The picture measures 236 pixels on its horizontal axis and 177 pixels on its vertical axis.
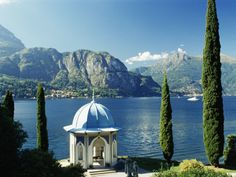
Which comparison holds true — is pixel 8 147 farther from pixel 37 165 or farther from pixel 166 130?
pixel 166 130

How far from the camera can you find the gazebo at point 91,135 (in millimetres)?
26766

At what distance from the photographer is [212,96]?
26375 mm

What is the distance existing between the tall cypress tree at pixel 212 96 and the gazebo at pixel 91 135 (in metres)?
7.67

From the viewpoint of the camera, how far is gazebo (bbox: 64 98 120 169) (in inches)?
1054

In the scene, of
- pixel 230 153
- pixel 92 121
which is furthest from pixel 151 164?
pixel 92 121

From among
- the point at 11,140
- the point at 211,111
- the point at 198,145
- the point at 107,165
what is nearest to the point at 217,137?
the point at 211,111

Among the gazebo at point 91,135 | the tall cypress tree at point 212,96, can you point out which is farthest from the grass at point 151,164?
the tall cypress tree at point 212,96

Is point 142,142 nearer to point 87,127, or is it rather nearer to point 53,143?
point 53,143

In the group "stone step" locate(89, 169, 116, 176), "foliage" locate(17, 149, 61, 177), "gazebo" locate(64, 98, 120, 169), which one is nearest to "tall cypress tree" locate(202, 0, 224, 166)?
"gazebo" locate(64, 98, 120, 169)

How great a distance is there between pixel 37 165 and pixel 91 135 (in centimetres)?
1280

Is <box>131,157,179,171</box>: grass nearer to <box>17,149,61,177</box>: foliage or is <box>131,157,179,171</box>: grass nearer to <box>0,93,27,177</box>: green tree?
<box>17,149,61,177</box>: foliage

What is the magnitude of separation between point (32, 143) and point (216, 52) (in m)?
42.5

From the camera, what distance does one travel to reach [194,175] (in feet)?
41.8

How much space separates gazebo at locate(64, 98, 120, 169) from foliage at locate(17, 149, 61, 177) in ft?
36.5
